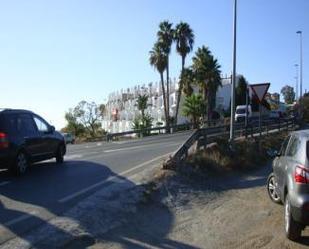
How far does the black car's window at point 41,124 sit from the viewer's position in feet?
53.9

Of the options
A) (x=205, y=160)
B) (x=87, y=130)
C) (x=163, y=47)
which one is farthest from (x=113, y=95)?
(x=205, y=160)

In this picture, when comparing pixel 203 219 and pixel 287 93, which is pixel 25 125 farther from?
pixel 287 93

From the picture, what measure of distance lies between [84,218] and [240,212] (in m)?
3.26

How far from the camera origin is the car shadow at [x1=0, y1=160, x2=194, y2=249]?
884 cm

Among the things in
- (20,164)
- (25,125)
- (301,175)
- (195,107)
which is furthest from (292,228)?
(195,107)

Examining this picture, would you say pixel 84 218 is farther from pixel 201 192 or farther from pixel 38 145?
pixel 38 145

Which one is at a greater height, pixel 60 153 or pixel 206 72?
pixel 206 72

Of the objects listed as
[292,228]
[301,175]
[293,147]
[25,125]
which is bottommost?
[292,228]

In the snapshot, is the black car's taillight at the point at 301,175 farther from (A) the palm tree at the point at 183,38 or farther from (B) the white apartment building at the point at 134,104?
(B) the white apartment building at the point at 134,104

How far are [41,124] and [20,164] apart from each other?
209 cm

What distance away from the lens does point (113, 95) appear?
12306cm

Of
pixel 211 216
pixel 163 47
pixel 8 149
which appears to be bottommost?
pixel 211 216

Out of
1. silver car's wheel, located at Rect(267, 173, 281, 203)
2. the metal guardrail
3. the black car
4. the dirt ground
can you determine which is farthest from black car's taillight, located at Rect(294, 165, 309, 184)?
the black car

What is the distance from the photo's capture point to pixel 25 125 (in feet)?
51.3
